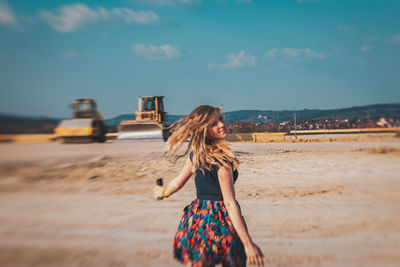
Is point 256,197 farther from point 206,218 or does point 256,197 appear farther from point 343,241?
point 206,218

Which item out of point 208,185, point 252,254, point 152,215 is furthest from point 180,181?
point 152,215

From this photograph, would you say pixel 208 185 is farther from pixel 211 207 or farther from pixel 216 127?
pixel 216 127

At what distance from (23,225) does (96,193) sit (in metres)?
2.18

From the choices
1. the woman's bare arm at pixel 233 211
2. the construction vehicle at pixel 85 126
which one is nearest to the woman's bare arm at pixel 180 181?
the woman's bare arm at pixel 233 211

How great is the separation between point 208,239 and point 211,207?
0.53 feet

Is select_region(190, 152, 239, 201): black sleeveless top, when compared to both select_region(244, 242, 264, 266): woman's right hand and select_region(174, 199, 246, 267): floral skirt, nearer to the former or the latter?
select_region(174, 199, 246, 267): floral skirt

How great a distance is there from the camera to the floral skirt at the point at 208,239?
5.12 ft

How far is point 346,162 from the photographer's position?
29.3 feet

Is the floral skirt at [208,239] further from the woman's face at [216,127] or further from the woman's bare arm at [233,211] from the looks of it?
the woman's face at [216,127]

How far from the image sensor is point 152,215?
4.33 metres

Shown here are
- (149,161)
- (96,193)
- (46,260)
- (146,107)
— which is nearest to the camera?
(46,260)

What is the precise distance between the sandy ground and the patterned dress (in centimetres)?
75

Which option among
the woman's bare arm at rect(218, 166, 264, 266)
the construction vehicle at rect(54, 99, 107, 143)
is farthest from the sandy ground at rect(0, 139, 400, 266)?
the woman's bare arm at rect(218, 166, 264, 266)

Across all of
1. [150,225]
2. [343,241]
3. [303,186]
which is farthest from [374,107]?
[303,186]
